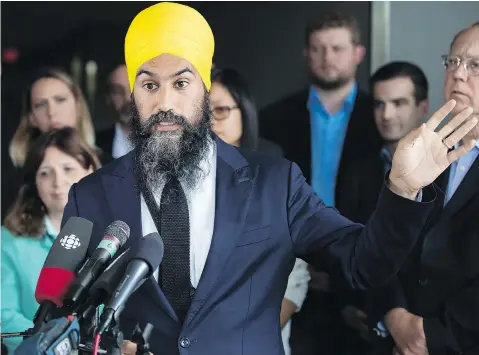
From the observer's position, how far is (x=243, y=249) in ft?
6.94

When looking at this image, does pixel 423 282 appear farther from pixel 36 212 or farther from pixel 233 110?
pixel 36 212

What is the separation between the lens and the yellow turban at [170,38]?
223 cm

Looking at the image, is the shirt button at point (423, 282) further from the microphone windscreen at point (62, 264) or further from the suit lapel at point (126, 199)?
the microphone windscreen at point (62, 264)

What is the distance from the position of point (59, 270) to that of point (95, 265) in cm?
8

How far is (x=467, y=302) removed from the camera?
2.60 m

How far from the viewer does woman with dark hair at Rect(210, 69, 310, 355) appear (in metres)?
3.34

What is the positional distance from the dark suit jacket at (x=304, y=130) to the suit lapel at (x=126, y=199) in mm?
1343

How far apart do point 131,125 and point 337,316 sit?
5.02ft

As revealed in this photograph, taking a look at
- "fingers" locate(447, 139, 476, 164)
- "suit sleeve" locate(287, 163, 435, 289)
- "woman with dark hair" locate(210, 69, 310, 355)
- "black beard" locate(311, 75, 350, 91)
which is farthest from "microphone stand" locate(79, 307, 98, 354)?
"black beard" locate(311, 75, 350, 91)

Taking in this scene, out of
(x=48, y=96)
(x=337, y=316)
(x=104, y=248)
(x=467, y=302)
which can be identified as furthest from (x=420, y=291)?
(x=48, y=96)

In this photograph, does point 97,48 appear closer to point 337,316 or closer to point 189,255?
point 337,316

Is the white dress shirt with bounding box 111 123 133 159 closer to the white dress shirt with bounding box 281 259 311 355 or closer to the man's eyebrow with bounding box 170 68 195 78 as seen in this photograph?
the white dress shirt with bounding box 281 259 311 355

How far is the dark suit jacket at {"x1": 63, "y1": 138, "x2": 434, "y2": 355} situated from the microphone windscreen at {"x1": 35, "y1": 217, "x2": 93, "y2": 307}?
432 mm

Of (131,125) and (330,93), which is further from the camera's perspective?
(330,93)
